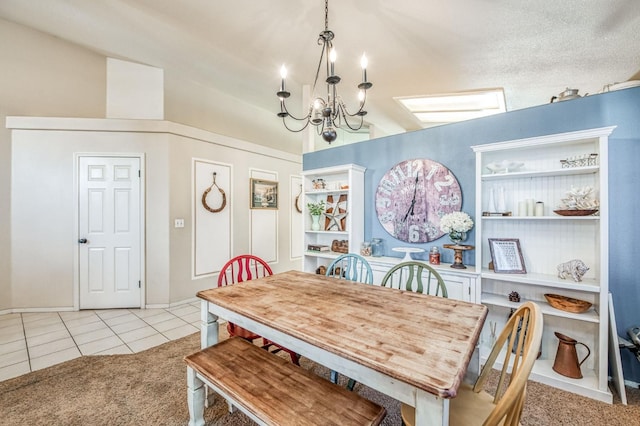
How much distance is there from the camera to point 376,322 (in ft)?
4.26

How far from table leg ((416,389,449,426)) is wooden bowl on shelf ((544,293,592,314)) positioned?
1.83 m

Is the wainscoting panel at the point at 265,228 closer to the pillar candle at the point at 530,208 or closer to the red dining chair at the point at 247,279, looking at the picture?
the red dining chair at the point at 247,279

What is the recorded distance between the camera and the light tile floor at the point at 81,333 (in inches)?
94.7

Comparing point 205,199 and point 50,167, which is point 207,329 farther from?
point 50,167

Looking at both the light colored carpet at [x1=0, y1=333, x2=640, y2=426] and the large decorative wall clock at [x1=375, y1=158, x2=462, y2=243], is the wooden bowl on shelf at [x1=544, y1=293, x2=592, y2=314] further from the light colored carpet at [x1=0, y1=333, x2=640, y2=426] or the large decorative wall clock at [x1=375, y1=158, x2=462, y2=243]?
the large decorative wall clock at [x1=375, y1=158, x2=462, y2=243]

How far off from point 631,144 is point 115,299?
5.63 metres

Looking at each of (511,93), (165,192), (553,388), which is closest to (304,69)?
(165,192)

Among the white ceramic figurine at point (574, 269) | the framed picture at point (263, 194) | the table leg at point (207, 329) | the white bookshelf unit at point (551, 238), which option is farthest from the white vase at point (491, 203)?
the framed picture at point (263, 194)

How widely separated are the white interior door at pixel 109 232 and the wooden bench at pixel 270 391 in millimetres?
2713

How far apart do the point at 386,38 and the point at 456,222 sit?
6.99ft

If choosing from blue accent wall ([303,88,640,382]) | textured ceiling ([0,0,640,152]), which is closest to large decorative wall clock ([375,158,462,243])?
blue accent wall ([303,88,640,382])

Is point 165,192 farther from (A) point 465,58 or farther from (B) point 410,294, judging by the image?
(A) point 465,58

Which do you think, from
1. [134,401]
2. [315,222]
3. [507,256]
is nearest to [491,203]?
[507,256]

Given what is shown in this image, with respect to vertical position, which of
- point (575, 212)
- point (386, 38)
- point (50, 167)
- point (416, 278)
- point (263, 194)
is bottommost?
point (416, 278)
